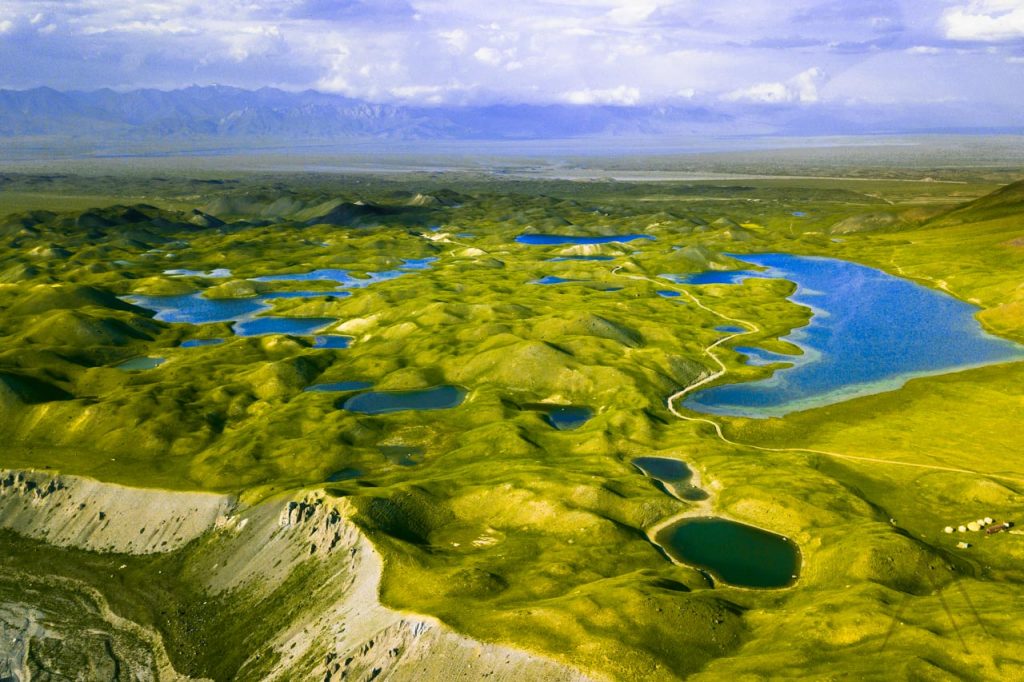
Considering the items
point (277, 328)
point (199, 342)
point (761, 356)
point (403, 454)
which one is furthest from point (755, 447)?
point (199, 342)

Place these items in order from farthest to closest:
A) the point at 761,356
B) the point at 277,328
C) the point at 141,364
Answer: the point at 277,328
the point at 141,364
the point at 761,356

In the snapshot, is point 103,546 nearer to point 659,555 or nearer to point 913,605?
point 659,555

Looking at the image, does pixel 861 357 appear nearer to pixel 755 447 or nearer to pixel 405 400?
pixel 755 447

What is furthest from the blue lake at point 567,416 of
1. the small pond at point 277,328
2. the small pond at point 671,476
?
the small pond at point 277,328

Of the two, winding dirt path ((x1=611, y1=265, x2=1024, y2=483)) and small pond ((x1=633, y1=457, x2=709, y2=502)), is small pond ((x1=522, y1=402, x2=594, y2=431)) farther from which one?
small pond ((x1=633, y1=457, x2=709, y2=502))

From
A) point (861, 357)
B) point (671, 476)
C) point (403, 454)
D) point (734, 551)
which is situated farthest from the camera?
point (861, 357)

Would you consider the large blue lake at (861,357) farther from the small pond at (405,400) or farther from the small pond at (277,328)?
the small pond at (277,328)
